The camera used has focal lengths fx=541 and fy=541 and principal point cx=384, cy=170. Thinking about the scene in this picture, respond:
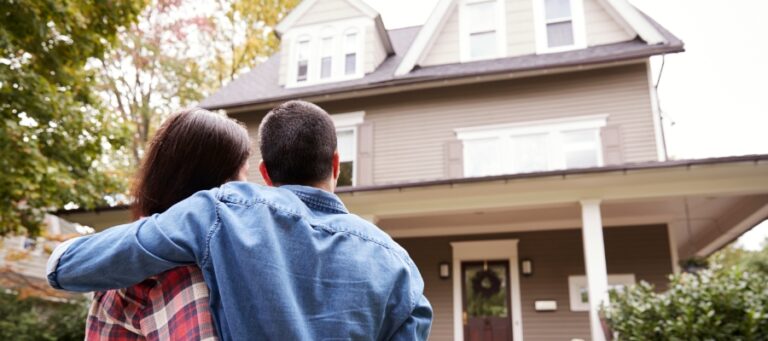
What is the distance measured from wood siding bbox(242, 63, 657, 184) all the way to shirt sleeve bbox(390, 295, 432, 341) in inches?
298

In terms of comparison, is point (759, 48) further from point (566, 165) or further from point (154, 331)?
point (154, 331)

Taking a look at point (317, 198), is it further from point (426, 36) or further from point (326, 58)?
point (326, 58)

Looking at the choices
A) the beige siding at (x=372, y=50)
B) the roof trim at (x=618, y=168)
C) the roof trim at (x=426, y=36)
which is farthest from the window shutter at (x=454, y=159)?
the beige siding at (x=372, y=50)

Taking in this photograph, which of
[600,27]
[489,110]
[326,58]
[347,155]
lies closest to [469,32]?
[489,110]

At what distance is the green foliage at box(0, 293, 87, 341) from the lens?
8617mm

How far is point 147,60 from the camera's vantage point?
15.2m

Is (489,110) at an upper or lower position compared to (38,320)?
upper

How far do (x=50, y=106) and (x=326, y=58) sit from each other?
17.3 ft

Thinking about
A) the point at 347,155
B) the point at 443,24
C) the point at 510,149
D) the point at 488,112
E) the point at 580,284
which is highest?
the point at 443,24

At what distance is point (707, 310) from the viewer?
4.75 metres

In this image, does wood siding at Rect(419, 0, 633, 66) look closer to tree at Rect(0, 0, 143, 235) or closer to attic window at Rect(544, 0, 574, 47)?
attic window at Rect(544, 0, 574, 47)

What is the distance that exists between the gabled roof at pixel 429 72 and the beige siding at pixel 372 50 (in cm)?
12

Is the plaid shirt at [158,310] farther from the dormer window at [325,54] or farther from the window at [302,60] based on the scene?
the window at [302,60]

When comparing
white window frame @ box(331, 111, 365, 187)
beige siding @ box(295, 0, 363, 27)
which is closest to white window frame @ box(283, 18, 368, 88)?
beige siding @ box(295, 0, 363, 27)
